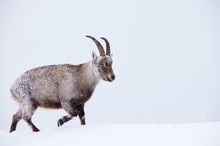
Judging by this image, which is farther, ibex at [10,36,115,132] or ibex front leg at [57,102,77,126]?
ibex at [10,36,115,132]

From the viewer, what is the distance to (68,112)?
1941 cm

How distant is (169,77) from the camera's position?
91438mm

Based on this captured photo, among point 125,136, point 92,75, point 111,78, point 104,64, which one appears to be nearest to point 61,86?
point 92,75

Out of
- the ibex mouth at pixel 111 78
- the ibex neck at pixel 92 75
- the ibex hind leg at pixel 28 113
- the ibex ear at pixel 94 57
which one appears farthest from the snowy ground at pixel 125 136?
the ibex ear at pixel 94 57

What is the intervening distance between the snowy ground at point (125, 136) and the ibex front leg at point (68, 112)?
0.90 metres

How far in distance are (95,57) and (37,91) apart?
1963mm

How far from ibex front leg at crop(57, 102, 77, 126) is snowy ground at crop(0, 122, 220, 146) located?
0.90 m

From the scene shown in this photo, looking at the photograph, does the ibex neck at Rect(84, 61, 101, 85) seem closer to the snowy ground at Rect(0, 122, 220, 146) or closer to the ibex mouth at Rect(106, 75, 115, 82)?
the ibex mouth at Rect(106, 75, 115, 82)

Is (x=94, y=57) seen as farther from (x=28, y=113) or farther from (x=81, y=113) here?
(x=28, y=113)

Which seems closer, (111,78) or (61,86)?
(111,78)

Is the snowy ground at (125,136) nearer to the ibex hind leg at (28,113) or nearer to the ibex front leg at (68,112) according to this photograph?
the ibex front leg at (68,112)

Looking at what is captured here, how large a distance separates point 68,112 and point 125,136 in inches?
138

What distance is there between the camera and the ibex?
19.8m

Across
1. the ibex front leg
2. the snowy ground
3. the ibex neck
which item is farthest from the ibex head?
the snowy ground
